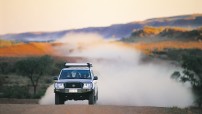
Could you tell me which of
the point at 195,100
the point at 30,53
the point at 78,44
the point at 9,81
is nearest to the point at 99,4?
the point at 78,44

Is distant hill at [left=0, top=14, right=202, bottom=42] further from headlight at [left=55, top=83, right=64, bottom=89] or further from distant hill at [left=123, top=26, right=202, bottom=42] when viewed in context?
headlight at [left=55, top=83, right=64, bottom=89]

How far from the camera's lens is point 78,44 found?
25000 millimetres

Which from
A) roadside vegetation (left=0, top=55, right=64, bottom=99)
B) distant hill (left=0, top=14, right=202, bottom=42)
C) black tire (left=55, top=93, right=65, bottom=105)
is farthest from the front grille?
roadside vegetation (left=0, top=55, right=64, bottom=99)

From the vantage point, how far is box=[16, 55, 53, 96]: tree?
85.1 feet

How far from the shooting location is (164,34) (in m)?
26.3

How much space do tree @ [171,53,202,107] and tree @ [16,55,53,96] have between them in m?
6.45

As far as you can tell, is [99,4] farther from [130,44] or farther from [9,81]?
[9,81]

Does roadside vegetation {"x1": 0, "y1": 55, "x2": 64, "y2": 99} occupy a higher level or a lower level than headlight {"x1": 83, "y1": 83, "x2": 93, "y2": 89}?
lower

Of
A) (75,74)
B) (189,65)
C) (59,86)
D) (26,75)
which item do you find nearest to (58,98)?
(59,86)

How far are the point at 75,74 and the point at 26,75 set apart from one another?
1247cm

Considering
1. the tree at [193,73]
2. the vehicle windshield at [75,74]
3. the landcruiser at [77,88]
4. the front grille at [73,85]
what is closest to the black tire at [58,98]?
the landcruiser at [77,88]

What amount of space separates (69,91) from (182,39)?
35.5 feet

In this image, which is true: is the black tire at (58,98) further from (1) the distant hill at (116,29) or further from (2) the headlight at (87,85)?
(1) the distant hill at (116,29)

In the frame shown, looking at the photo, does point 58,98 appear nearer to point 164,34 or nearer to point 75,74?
point 75,74
